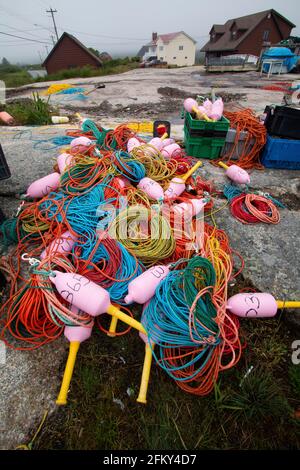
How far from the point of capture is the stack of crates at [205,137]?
4.11 m

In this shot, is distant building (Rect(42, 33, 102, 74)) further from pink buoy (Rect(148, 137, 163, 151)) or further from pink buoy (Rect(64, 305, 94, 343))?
pink buoy (Rect(64, 305, 94, 343))

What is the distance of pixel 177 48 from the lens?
4628cm

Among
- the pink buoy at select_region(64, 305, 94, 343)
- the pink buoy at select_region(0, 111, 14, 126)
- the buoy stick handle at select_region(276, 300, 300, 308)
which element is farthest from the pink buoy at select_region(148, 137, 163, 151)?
the pink buoy at select_region(0, 111, 14, 126)

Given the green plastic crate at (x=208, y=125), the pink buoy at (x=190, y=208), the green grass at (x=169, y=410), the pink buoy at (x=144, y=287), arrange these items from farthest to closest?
1. the green plastic crate at (x=208, y=125)
2. the pink buoy at (x=190, y=208)
3. the pink buoy at (x=144, y=287)
4. the green grass at (x=169, y=410)

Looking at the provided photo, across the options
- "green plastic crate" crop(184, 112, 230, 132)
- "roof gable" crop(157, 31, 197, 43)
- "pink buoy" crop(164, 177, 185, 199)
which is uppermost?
"roof gable" crop(157, 31, 197, 43)

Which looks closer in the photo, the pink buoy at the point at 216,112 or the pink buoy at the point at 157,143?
the pink buoy at the point at 157,143

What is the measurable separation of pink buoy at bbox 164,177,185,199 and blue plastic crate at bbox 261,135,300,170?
2.16 m

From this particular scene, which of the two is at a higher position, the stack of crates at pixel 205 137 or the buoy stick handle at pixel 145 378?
the stack of crates at pixel 205 137

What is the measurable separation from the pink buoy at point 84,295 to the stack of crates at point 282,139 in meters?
4.03

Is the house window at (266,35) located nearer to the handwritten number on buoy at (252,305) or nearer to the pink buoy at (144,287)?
the handwritten number on buoy at (252,305)

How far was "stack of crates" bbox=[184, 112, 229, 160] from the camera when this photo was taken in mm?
4113

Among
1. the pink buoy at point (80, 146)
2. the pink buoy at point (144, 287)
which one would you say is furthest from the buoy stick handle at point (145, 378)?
the pink buoy at point (80, 146)

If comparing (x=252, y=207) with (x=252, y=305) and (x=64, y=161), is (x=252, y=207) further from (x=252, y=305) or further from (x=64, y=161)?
(x=64, y=161)

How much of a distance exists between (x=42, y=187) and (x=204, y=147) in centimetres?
306
